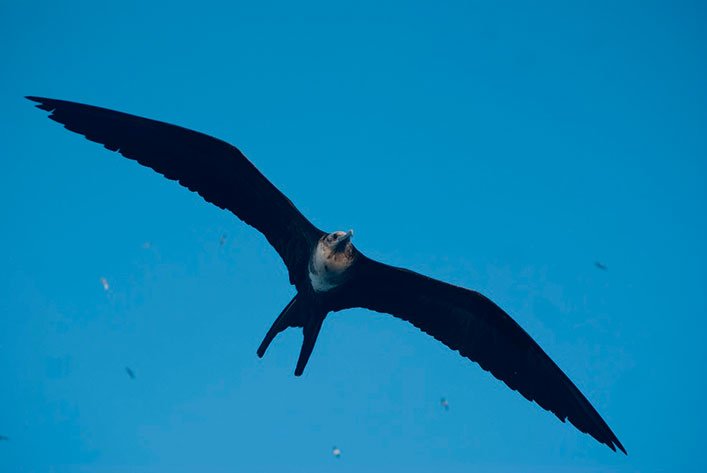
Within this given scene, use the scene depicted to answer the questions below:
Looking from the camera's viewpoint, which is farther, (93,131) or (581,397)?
(581,397)

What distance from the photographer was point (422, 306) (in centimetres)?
968

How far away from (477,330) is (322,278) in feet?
8.21

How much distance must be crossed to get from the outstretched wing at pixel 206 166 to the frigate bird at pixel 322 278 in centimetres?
1

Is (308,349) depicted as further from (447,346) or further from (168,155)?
(168,155)

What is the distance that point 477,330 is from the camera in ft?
31.8

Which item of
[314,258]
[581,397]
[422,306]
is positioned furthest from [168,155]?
[581,397]

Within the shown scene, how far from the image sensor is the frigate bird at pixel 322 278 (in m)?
8.37

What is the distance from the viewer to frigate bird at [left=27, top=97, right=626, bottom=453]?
8367 millimetres

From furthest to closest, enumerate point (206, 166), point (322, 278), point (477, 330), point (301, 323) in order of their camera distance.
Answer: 1. point (477, 330)
2. point (301, 323)
3. point (322, 278)
4. point (206, 166)

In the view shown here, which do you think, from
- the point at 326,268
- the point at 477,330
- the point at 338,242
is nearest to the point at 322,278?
the point at 326,268

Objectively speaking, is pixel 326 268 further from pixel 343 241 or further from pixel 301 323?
pixel 301 323

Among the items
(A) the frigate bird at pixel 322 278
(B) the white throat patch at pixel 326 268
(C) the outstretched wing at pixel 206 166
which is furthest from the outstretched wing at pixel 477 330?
(C) the outstretched wing at pixel 206 166

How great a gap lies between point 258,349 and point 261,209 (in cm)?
188

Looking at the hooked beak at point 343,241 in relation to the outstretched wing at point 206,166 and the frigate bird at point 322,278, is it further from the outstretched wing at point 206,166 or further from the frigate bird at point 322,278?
the outstretched wing at point 206,166
